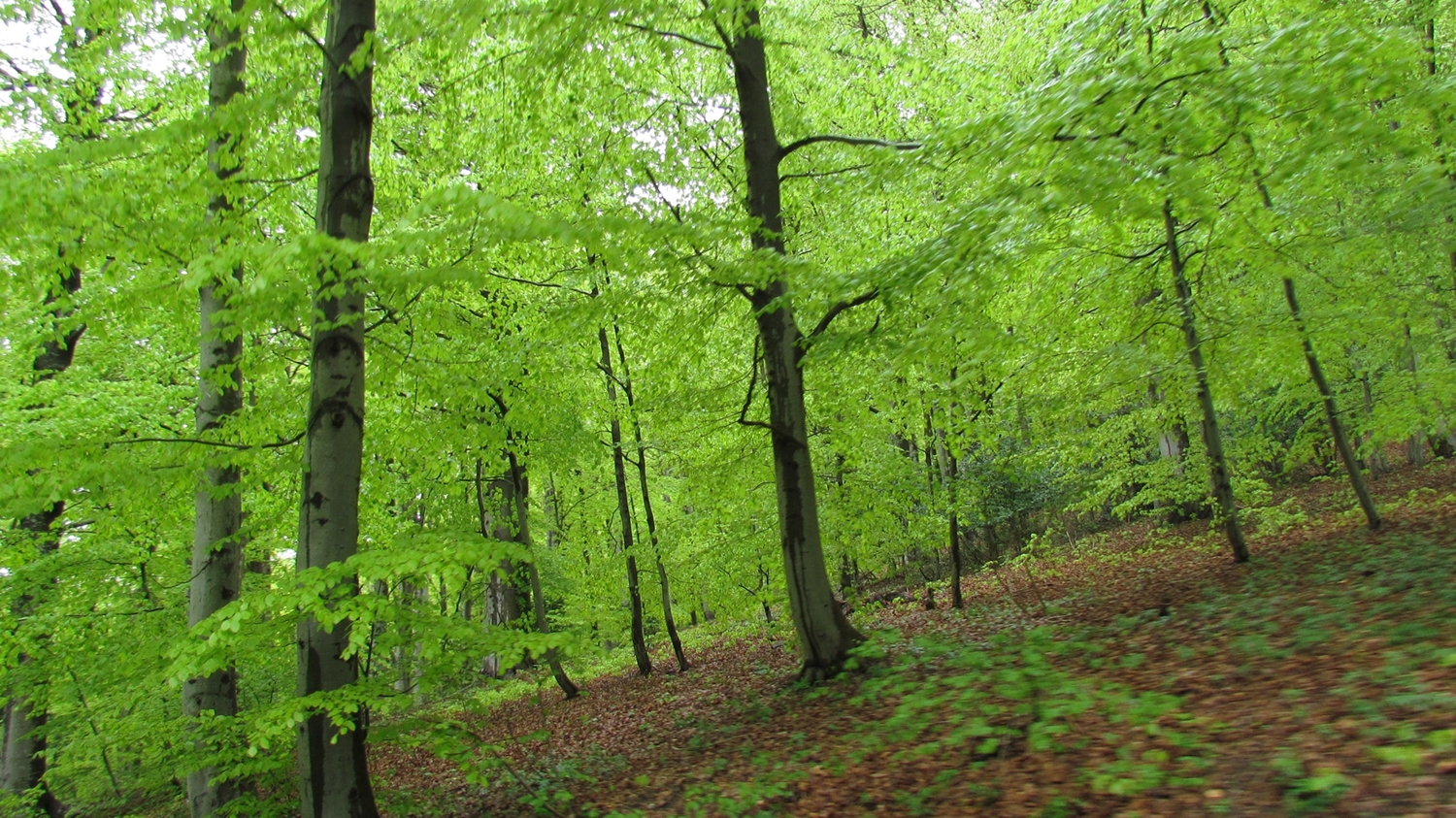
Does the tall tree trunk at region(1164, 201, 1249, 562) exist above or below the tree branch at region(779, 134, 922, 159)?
below

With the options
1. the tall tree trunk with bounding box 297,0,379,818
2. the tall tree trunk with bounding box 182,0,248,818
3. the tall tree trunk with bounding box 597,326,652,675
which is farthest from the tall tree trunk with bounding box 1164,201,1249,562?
the tall tree trunk with bounding box 182,0,248,818

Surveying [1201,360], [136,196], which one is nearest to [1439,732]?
[1201,360]

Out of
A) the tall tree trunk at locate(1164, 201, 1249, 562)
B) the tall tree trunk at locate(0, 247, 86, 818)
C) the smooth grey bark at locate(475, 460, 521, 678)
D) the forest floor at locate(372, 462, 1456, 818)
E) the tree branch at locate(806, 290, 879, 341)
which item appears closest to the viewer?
the forest floor at locate(372, 462, 1456, 818)

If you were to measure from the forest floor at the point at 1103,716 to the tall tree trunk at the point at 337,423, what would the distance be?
74 centimetres

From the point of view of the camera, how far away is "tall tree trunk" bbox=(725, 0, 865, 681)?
728 centimetres

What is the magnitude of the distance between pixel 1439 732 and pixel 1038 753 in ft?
5.81

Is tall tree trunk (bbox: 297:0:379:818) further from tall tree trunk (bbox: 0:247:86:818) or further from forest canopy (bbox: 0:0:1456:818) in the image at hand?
tall tree trunk (bbox: 0:247:86:818)

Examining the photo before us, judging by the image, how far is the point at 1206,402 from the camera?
866 centimetres

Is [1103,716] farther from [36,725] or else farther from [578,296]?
[36,725]

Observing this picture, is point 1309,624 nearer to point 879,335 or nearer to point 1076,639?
point 1076,639

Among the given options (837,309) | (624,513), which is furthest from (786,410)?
(624,513)

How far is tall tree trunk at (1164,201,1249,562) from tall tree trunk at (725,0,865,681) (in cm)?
469

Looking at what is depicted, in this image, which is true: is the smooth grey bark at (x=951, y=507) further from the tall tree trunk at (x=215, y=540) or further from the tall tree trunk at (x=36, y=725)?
the tall tree trunk at (x=36, y=725)

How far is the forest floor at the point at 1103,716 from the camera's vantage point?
3.29 metres
